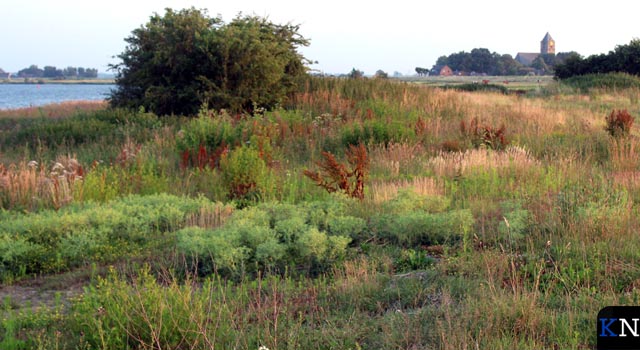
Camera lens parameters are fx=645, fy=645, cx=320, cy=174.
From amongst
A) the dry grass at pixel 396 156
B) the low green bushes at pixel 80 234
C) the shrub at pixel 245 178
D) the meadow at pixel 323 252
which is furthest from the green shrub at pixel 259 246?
the dry grass at pixel 396 156

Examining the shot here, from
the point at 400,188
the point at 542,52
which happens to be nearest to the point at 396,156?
the point at 400,188

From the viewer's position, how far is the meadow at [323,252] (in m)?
4.20

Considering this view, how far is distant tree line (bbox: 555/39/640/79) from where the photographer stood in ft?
141

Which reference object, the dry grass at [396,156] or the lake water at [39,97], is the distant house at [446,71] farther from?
the dry grass at [396,156]

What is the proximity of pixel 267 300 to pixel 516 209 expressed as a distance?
3.41m

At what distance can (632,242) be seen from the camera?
223 inches

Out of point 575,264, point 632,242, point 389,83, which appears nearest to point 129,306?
point 575,264

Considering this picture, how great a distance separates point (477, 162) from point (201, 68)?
11079mm

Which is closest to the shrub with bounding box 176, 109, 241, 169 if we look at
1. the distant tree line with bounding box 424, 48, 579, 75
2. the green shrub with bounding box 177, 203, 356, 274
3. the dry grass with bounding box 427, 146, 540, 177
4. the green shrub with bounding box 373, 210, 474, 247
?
the dry grass with bounding box 427, 146, 540, 177

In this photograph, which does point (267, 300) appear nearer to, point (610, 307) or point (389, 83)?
point (610, 307)

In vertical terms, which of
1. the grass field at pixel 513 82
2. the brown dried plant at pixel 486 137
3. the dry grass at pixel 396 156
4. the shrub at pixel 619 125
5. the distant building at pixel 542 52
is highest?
the distant building at pixel 542 52

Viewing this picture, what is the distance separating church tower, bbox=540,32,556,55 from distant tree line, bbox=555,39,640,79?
137m

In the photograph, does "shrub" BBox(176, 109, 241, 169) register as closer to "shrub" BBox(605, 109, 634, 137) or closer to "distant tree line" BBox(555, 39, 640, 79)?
"shrub" BBox(605, 109, 634, 137)

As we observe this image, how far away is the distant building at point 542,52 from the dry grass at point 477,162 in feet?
522
